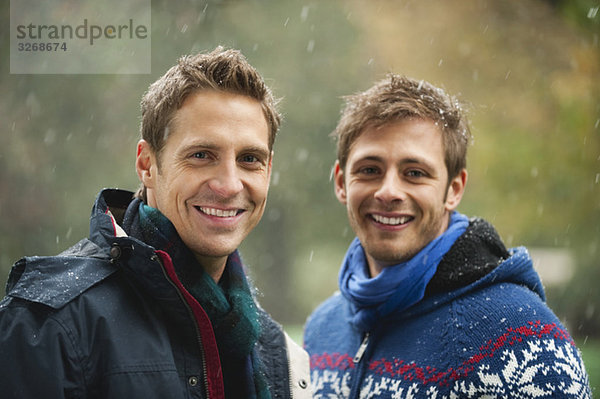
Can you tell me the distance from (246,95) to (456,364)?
155 cm

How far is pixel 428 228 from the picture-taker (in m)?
3.36

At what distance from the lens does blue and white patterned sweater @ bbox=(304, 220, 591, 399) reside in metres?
2.74

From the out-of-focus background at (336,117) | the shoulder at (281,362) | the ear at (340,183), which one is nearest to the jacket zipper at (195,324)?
the shoulder at (281,362)

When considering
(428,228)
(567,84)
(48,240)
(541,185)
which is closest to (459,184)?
(428,228)

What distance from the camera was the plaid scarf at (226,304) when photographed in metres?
2.38

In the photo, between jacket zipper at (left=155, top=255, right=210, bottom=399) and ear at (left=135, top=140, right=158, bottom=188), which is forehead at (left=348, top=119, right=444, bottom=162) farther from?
jacket zipper at (left=155, top=255, right=210, bottom=399)

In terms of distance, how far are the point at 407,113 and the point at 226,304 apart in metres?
1.55

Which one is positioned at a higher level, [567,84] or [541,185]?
[567,84]

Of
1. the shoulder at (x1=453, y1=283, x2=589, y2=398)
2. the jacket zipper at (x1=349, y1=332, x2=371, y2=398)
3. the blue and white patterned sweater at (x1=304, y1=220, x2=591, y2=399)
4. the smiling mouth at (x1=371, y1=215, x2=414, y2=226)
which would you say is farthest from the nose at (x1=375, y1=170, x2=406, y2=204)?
the jacket zipper at (x1=349, y1=332, x2=371, y2=398)

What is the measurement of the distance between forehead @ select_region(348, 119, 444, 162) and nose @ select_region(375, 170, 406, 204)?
0.11 metres

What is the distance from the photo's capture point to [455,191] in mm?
3574

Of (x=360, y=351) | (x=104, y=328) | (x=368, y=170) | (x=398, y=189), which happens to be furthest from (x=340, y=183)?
(x=104, y=328)

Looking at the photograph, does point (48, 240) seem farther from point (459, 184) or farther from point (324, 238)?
point (459, 184)

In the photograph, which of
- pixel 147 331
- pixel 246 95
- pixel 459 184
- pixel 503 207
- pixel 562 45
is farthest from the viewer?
pixel 503 207
